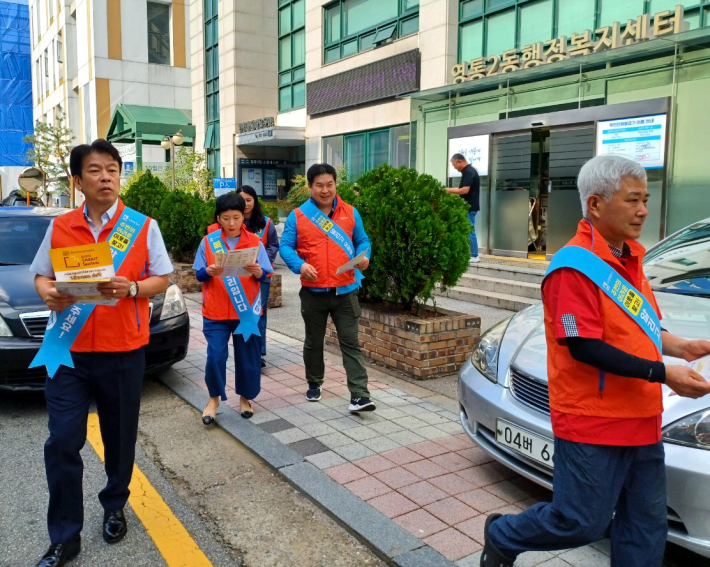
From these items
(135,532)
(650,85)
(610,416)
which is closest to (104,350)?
(135,532)

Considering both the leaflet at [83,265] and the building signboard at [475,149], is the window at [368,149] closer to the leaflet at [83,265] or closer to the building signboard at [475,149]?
the building signboard at [475,149]

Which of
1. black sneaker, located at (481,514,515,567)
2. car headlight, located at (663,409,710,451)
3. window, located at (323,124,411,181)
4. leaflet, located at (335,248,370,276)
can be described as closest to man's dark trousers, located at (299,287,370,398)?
leaflet, located at (335,248,370,276)

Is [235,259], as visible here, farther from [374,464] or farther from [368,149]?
[368,149]

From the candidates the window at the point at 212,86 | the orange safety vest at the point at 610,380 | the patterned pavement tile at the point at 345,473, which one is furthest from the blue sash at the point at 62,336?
the window at the point at 212,86

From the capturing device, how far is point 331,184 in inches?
205

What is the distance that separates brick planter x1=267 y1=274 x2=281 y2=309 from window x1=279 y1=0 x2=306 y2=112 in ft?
44.6

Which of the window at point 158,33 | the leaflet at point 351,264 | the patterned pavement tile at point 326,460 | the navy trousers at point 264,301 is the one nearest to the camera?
the patterned pavement tile at point 326,460

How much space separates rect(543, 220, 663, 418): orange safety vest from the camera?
231cm

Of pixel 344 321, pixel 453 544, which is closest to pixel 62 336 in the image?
pixel 453 544

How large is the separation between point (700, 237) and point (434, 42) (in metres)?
11.4

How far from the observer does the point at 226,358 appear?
5.12m

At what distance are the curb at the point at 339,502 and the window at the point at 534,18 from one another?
30.4 feet

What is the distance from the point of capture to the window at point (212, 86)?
90.8ft

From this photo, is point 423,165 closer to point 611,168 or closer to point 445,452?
point 445,452
